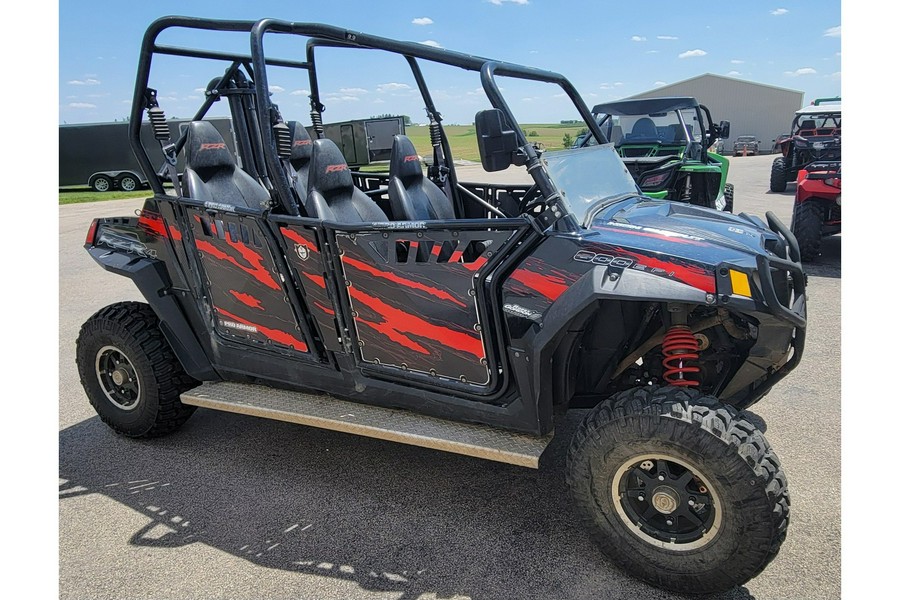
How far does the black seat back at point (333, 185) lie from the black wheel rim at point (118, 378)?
4.89ft

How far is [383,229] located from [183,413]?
6.08ft

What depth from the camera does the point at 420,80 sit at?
14.0 feet

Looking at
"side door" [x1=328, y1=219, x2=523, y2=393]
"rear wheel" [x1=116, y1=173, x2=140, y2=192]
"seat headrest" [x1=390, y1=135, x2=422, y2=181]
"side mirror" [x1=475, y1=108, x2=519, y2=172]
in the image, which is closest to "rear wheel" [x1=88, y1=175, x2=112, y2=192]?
"rear wheel" [x1=116, y1=173, x2=140, y2=192]

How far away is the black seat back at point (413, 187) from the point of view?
3742 mm

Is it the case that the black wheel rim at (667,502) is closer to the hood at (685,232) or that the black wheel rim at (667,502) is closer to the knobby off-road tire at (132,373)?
the hood at (685,232)

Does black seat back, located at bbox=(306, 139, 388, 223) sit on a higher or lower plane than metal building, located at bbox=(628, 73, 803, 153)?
lower

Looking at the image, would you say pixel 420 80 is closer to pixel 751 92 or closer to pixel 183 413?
pixel 183 413

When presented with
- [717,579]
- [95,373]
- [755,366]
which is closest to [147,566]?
[95,373]

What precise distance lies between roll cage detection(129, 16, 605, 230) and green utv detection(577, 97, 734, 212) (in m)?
4.48

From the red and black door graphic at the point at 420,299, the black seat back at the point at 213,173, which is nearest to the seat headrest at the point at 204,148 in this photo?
the black seat back at the point at 213,173

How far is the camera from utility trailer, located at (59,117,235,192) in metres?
21.0

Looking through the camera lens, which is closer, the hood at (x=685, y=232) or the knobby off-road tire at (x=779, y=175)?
the hood at (x=685, y=232)

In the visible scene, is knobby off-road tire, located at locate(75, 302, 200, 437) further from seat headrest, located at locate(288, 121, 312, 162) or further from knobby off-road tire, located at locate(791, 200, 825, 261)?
knobby off-road tire, located at locate(791, 200, 825, 261)

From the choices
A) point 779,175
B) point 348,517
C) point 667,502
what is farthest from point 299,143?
point 779,175
